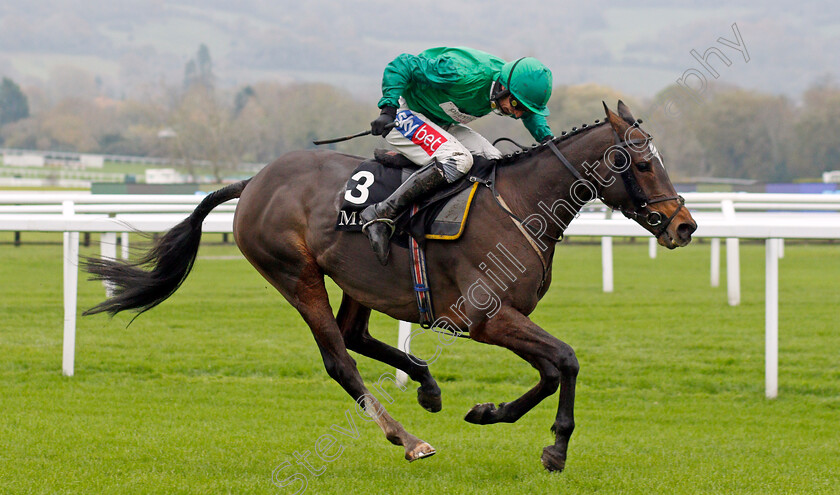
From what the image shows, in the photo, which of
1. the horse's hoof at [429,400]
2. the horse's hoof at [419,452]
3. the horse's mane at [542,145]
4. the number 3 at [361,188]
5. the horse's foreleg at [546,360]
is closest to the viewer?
the horse's foreleg at [546,360]

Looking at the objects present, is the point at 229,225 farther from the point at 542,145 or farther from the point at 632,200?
the point at 632,200

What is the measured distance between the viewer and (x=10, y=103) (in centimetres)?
11506

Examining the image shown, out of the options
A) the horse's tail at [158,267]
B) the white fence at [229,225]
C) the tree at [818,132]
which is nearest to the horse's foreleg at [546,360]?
the horse's tail at [158,267]

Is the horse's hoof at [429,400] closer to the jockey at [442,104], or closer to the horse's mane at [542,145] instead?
the jockey at [442,104]

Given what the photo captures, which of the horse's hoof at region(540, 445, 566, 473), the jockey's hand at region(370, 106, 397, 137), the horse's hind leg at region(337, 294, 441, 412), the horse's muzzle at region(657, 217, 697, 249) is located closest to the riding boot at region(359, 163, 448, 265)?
the jockey's hand at region(370, 106, 397, 137)

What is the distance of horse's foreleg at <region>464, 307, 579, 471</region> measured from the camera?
4.11 m

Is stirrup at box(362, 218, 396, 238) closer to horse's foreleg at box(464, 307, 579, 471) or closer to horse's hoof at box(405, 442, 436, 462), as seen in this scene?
horse's foreleg at box(464, 307, 579, 471)

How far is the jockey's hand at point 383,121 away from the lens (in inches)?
174

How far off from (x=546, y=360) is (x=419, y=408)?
7.87 feet

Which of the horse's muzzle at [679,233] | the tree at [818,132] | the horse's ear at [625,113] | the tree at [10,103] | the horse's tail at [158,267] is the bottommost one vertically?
the horse's tail at [158,267]

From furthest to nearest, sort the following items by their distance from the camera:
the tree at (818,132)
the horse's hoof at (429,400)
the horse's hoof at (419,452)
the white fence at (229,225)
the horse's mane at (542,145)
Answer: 1. the tree at (818,132)
2. the white fence at (229,225)
3. the horse's hoof at (429,400)
4. the horse's mane at (542,145)
5. the horse's hoof at (419,452)

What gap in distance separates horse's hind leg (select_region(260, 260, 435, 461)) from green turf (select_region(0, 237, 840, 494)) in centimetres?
37

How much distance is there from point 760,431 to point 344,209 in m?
2.94

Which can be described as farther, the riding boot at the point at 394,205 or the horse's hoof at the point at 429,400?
the horse's hoof at the point at 429,400
